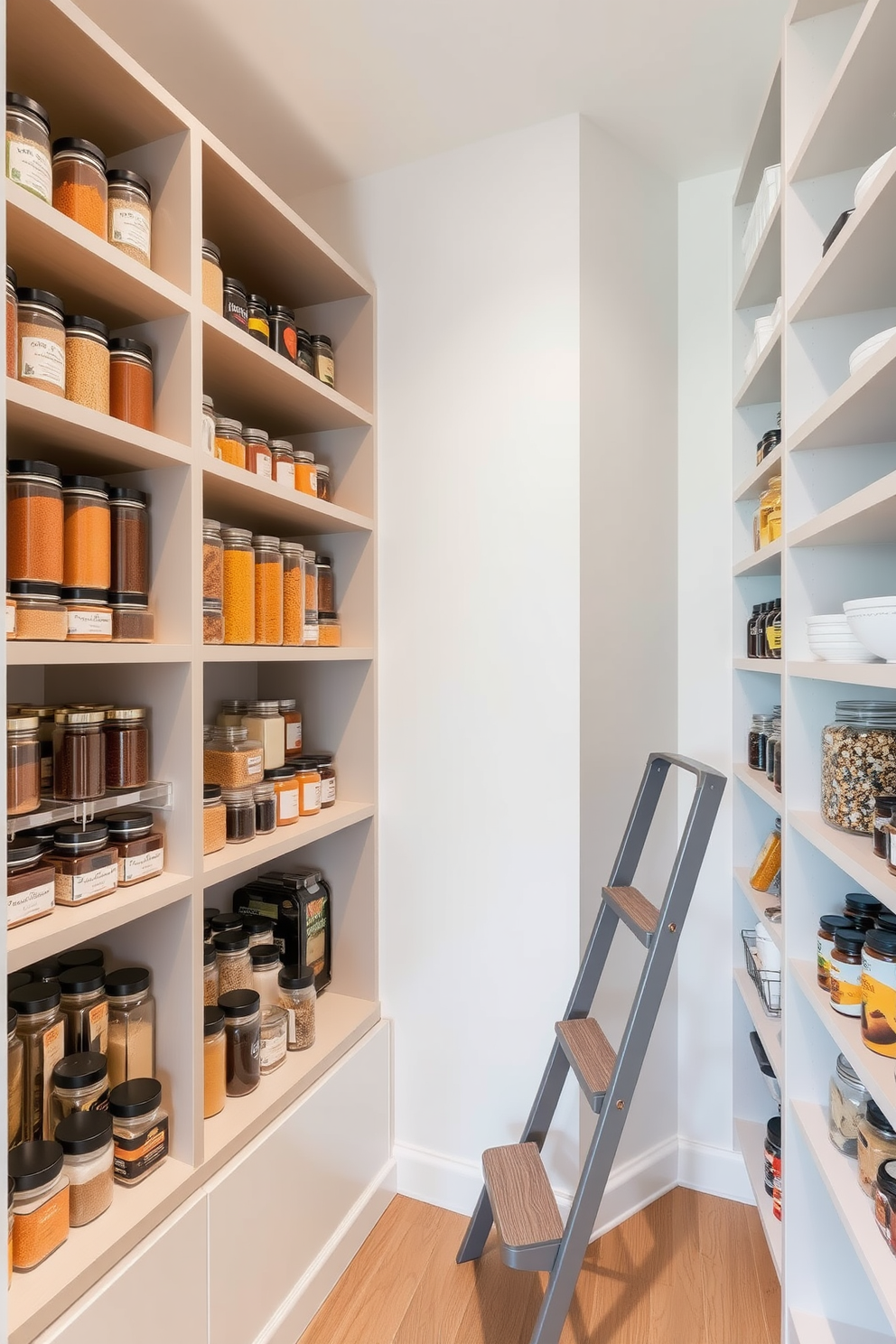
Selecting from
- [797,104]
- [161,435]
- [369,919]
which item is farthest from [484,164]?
[369,919]

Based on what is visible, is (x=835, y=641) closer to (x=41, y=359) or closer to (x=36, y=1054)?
(x=41, y=359)

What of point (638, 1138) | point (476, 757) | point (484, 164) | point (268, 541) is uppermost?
point (484, 164)

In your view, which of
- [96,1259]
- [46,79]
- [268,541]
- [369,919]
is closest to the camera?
[96,1259]

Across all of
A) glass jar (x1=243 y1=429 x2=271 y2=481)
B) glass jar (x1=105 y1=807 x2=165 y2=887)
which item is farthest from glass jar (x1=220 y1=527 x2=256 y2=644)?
glass jar (x1=105 y1=807 x2=165 y2=887)

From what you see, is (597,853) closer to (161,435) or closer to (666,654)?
(666,654)

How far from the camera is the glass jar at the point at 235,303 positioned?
1527mm

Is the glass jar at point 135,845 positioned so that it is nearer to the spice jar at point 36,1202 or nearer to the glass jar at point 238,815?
the glass jar at point 238,815

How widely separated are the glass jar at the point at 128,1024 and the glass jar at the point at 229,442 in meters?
0.95

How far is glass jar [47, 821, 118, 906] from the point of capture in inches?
46.8

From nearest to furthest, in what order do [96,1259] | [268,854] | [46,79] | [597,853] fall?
[96,1259], [46,79], [268,854], [597,853]

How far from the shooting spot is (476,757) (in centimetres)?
184

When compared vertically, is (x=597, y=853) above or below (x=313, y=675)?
below

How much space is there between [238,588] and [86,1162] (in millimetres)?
977

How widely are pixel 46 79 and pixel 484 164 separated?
95 cm
